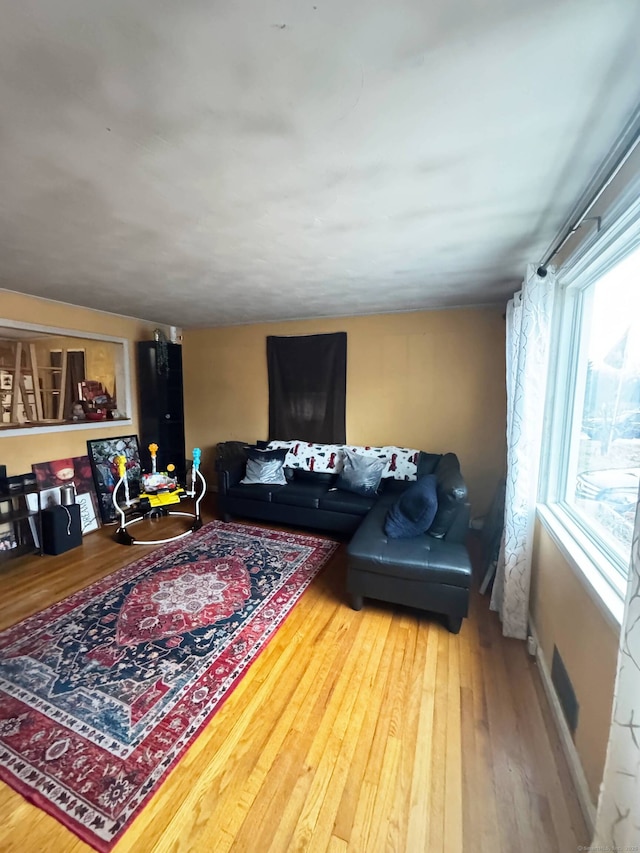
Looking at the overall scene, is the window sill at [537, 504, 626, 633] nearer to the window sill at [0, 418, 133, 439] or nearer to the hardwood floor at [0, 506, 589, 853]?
the hardwood floor at [0, 506, 589, 853]

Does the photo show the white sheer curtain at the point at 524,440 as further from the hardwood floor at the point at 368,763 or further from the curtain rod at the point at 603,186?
the hardwood floor at the point at 368,763

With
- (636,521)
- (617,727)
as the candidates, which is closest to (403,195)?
(636,521)

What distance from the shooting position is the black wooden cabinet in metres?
4.18

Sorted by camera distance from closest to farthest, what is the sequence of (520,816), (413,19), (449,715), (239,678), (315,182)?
1. (413,19)
2. (520,816)
3. (315,182)
4. (449,715)
5. (239,678)

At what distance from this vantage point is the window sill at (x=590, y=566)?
115 centimetres

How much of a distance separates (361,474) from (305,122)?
2.89 metres

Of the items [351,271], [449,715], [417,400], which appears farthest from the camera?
[417,400]

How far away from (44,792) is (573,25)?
2.75m

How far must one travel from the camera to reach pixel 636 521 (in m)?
0.76

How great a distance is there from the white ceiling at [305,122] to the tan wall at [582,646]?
1650 millimetres

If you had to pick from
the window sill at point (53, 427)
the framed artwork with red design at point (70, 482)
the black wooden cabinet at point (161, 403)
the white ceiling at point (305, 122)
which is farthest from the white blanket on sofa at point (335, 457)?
the white ceiling at point (305, 122)

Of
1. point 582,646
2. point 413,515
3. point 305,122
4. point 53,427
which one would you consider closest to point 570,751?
point 582,646

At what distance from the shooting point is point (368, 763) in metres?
1.33

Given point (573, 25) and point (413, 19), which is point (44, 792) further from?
point (573, 25)
